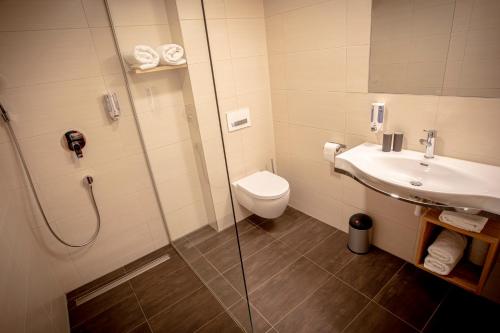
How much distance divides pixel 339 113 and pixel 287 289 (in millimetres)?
1323

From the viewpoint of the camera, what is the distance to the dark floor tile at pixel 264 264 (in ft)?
6.36

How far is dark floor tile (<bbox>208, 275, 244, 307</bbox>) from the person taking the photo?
5.92 feet

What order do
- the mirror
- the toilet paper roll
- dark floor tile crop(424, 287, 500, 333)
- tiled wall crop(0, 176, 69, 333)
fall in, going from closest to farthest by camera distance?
tiled wall crop(0, 176, 69, 333), the mirror, dark floor tile crop(424, 287, 500, 333), the toilet paper roll

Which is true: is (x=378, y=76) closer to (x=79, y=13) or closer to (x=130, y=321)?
(x=79, y=13)

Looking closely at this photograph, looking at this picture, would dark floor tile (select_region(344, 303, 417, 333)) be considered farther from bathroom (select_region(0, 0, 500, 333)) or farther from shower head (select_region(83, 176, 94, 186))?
shower head (select_region(83, 176, 94, 186))

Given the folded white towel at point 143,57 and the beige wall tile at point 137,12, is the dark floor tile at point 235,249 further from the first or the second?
the beige wall tile at point 137,12

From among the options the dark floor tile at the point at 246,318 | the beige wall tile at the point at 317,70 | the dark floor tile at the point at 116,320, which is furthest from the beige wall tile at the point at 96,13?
the dark floor tile at the point at 246,318

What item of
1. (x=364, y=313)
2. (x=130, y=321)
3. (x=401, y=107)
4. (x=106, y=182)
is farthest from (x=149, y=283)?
(x=401, y=107)

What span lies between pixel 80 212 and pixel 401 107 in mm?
2288

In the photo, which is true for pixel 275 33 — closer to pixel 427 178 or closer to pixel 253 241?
pixel 427 178

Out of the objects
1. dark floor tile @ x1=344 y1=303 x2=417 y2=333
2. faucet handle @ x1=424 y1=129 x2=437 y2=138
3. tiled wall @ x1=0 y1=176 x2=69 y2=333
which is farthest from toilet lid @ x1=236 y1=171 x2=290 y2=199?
tiled wall @ x1=0 y1=176 x2=69 y2=333

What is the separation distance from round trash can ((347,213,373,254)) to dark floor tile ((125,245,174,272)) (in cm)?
153

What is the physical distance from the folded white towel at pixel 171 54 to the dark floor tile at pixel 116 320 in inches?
67.5

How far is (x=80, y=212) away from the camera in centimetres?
197
